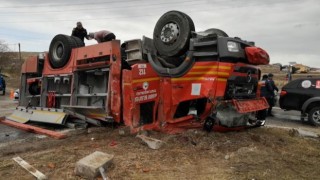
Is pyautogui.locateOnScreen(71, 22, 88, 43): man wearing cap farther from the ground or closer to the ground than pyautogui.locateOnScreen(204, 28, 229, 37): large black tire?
farther from the ground

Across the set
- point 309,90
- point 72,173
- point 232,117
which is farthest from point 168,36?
point 309,90

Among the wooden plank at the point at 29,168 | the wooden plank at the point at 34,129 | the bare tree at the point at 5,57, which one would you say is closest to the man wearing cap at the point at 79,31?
the wooden plank at the point at 34,129

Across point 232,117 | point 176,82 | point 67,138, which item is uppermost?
point 176,82

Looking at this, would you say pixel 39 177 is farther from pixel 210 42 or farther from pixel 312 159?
pixel 312 159

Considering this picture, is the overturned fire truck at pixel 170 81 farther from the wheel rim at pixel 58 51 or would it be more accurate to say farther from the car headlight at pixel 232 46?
the wheel rim at pixel 58 51

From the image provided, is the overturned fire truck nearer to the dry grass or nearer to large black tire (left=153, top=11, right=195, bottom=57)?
large black tire (left=153, top=11, right=195, bottom=57)

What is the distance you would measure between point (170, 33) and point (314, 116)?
21.4 ft

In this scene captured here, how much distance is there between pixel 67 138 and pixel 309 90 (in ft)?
25.6

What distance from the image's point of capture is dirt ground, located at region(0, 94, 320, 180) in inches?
170

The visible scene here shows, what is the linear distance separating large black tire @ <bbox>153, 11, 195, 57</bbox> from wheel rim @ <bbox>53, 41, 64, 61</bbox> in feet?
9.19

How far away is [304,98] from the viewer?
10969mm

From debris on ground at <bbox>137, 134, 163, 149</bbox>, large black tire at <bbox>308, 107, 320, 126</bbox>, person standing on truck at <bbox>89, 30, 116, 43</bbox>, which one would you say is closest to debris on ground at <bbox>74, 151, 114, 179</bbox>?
debris on ground at <bbox>137, 134, 163, 149</bbox>

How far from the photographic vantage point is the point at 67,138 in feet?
21.6

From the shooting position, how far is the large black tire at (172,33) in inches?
229
